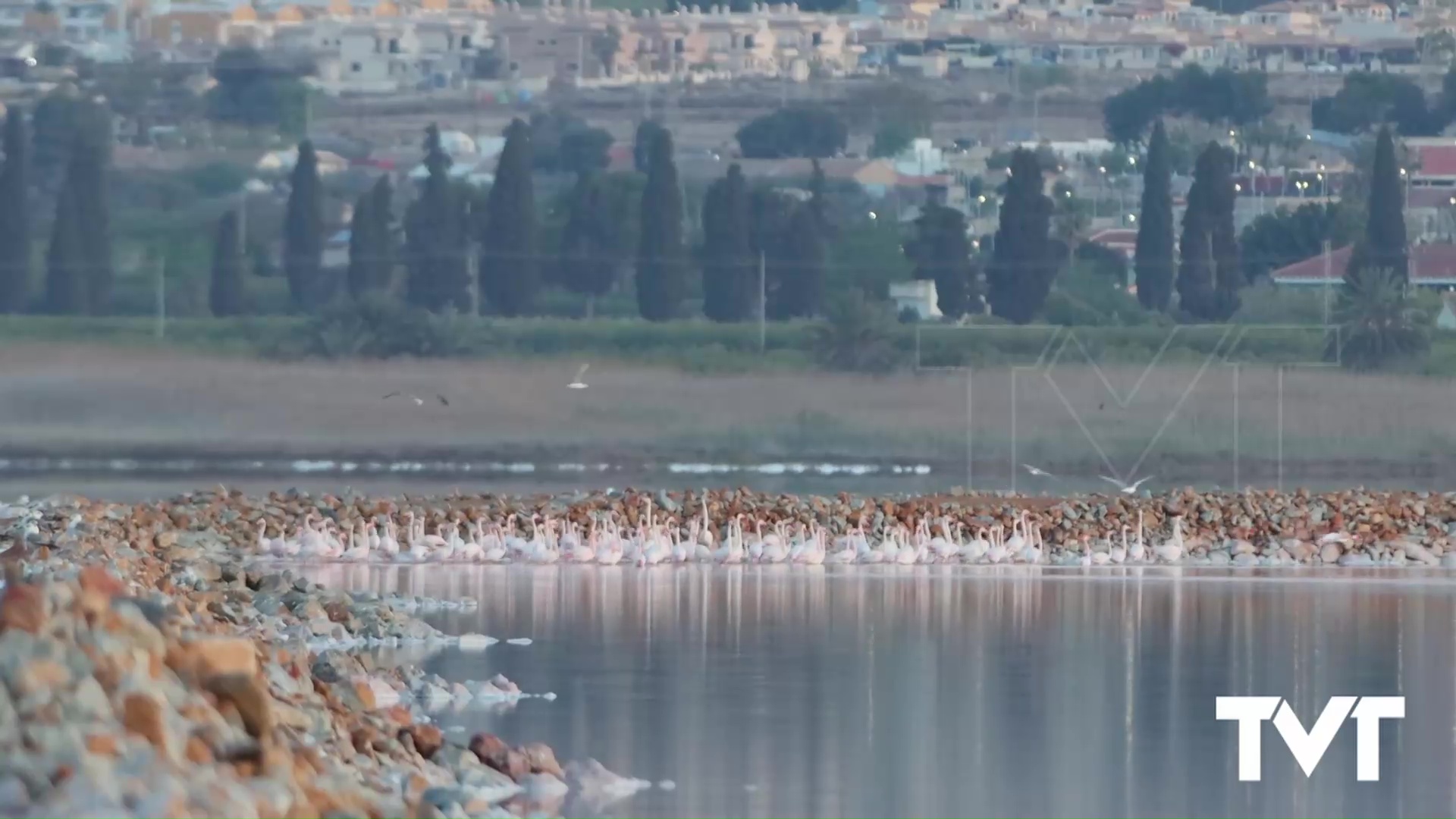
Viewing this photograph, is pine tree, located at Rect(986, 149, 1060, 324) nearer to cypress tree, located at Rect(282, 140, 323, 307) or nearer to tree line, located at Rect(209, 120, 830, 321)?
tree line, located at Rect(209, 120, 830, 321)

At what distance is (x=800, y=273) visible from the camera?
62312mm

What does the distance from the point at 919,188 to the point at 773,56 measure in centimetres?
942

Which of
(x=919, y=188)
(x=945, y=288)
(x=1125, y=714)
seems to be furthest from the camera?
(x=919, y=188)

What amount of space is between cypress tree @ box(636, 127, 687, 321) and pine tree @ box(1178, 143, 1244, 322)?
9808 mm

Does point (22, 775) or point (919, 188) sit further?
point (919, 188)

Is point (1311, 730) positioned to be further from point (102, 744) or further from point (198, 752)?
point (102, 744)

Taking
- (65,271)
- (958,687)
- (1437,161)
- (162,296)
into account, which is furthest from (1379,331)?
(958,687)

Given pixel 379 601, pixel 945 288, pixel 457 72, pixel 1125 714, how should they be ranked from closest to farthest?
pixel 1125 714
pixel 379 601
pixel 945 288
pixel 457 72

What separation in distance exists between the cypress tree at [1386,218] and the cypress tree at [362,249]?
19.7 m

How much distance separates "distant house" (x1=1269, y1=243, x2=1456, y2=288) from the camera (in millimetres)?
60688

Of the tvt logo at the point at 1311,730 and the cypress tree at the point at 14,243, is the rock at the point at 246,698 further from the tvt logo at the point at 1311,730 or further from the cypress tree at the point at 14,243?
the cypress tree at the point at 14,243

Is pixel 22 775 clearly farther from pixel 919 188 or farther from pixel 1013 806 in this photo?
pixel 919 188

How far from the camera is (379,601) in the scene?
17688 millimetres

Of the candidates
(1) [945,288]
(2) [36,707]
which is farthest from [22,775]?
(1) [945,288]
